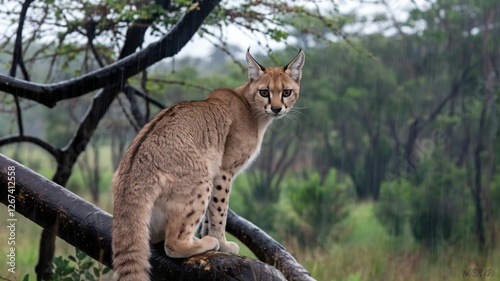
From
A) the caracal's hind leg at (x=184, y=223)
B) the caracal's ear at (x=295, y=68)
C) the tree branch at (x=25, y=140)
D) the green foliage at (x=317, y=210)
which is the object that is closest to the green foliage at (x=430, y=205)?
the green foliage at (x=317, y=210)

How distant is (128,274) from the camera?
4090mm

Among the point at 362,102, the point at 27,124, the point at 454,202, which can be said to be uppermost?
the point at 362,102

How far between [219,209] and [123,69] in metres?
1.97

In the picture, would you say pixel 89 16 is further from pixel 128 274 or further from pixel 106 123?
pixel 106 123

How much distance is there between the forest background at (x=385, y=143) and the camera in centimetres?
1812

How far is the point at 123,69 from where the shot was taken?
6465 mm

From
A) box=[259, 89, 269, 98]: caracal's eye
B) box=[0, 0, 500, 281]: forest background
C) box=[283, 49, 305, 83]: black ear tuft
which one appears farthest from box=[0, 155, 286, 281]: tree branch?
box=[0, 0, 500, 281]: forest background

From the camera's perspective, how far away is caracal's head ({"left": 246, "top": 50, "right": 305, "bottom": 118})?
17.7ft

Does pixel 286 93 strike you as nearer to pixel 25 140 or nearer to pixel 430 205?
pixel 25 140

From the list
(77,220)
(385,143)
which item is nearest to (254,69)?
(77,220)

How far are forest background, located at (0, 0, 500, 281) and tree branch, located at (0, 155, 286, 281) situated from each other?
9.85 metres

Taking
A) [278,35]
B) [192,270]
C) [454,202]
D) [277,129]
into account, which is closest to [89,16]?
[278,35]

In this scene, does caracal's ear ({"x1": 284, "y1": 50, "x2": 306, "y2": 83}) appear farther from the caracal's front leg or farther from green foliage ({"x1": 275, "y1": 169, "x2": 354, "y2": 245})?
green foliage ({"x1": 275, "y1": 169, "x2": 354, "y2": 245})

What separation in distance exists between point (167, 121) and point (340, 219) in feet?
46.5
